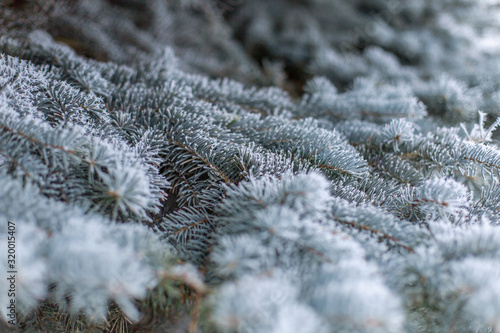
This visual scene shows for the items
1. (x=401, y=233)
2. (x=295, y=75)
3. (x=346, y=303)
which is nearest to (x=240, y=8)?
(x=295, y=75)

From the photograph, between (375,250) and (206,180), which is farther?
(206,180)

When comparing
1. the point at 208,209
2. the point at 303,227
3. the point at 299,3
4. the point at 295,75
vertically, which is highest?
the point at 299,3

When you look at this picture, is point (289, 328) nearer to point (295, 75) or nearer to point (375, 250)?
point (375, 250)

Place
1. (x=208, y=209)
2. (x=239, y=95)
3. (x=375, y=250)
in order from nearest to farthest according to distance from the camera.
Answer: (x=375, y=250), (x=208, y=209), (x=239, y=95)

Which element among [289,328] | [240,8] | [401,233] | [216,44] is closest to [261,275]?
[289,328]

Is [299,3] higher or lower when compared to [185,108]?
higher

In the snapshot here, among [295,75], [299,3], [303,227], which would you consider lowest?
[303,227]

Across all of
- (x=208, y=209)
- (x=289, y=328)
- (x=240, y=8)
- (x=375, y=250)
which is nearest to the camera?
(x=289, y=328)

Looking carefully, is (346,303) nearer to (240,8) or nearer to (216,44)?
(216,44)

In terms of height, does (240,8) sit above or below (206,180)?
above
